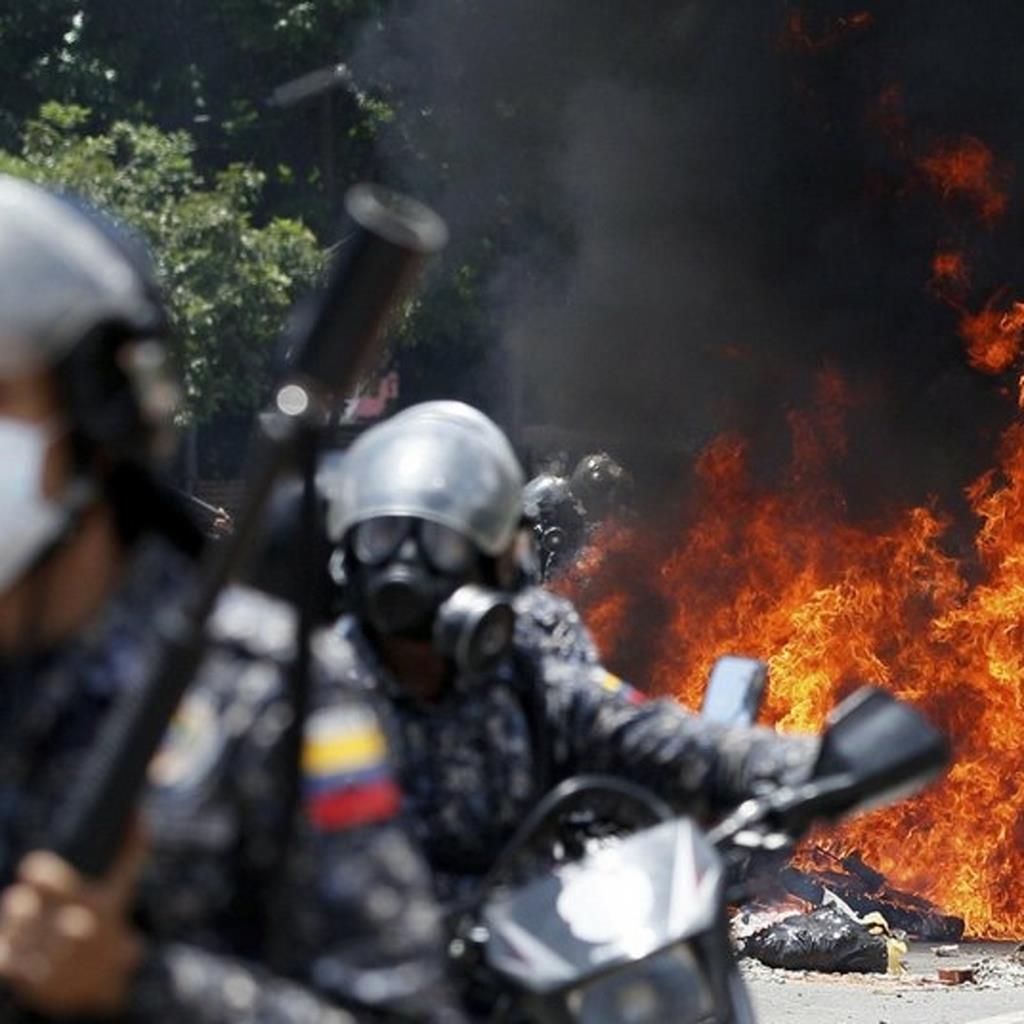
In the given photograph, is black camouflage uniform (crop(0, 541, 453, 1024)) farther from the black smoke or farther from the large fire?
the black smoke

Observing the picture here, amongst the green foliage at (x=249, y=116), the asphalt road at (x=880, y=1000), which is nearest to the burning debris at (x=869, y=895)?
the asphalt road at (x=880, y=1000)

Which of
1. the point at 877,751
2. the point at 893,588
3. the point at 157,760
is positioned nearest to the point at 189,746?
the point at 157,760

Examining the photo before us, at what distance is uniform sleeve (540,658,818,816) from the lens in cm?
422

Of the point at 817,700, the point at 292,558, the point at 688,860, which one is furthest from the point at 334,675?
the point at 817,700

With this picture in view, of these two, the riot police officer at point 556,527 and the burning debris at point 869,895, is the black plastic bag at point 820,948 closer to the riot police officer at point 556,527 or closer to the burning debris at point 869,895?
the burning debris at point 869,895

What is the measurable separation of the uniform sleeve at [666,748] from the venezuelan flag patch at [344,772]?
1.91m

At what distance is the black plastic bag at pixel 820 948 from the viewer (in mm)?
11680

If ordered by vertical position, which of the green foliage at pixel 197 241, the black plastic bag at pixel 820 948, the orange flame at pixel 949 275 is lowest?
the black plastic bag at pixel 820 948

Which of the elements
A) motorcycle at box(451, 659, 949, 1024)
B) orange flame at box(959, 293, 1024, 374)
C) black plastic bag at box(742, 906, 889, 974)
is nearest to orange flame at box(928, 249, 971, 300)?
orange flame at box(959, 293, 1024, 374)

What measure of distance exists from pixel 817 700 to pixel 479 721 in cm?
1334

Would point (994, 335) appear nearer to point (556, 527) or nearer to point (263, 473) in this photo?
point (556, 527)

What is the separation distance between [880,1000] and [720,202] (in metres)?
13.9

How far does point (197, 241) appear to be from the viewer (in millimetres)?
22234

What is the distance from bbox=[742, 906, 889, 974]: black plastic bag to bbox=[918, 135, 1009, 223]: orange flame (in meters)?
11.0
